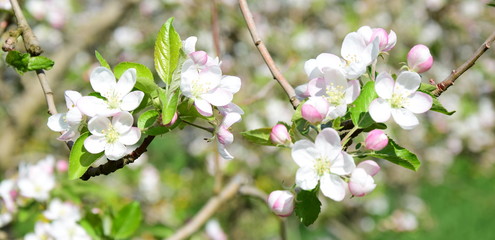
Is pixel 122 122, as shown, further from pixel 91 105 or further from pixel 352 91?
pixel 352 91

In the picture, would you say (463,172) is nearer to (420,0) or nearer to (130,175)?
(420,0)

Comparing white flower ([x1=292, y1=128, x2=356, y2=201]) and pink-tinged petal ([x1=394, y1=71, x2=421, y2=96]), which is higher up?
pink-tinged petal ([x1=394, y1=71, x2=421, y2=96])

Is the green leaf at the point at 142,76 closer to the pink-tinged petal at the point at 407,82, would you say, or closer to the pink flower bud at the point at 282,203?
the pink flower bud at the point at 282,203

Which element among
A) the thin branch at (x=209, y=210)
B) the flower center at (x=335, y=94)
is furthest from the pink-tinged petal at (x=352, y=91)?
the thin branch at (x=209, y=210)

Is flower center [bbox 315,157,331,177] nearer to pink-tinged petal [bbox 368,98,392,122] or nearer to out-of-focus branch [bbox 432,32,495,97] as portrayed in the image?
pink-tinged petal [bbox 368,98,392,122]

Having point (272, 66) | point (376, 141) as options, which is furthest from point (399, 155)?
point (272, 66)

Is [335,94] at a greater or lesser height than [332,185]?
greater

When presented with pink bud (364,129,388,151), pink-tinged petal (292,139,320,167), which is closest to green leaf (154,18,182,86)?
pink-tinged petal (292,139,320,167)
